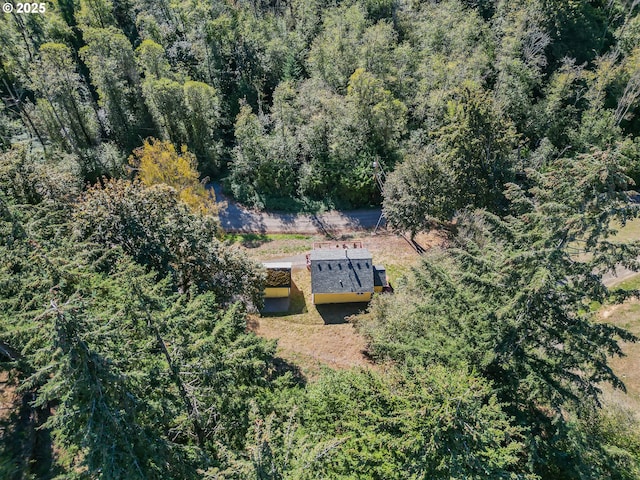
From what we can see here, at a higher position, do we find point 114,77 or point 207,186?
point 114,77

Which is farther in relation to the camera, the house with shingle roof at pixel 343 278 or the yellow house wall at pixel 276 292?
the yellow house wall at pixel 276 292

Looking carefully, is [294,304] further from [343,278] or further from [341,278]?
[343,278]

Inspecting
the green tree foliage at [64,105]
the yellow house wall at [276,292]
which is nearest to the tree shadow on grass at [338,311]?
the yellow house wall at [276,292]

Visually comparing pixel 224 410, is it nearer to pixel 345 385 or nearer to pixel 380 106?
pixel 345 385

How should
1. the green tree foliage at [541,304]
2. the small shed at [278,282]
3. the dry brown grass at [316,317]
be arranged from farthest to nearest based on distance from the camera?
the small shed at [278,282] < the dry brown grass at [316,317] < the green tree foliage at [541,304]

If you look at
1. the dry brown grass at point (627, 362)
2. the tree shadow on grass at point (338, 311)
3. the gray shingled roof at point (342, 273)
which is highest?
the gray shingled roof at point (342, 273)

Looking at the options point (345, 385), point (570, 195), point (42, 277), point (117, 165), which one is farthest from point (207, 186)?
point (570, 195)

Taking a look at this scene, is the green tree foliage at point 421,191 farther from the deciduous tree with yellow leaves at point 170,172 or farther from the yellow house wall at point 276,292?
the deciduous tree with yellow leaves at point 170,172
